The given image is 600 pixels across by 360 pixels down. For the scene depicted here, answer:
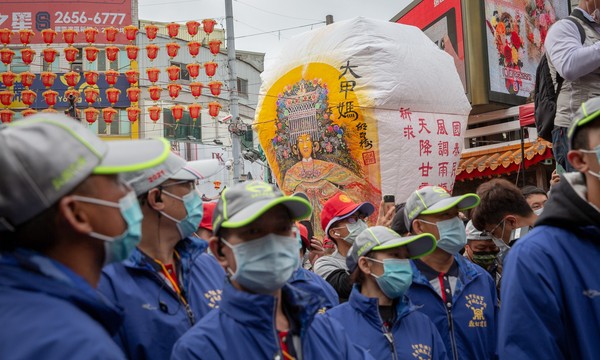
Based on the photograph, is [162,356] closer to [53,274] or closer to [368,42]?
[53,274]

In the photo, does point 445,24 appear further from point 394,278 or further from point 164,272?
point 164,272

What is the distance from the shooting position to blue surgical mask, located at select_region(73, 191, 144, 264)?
1.67m

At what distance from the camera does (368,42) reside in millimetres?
7984

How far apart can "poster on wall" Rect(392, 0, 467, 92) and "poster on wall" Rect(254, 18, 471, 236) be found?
467 centimetres

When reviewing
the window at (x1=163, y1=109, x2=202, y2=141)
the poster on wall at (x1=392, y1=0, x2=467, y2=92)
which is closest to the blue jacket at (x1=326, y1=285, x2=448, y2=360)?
the poster on wall at (x1=392, y1=0, x2=467, y2=92)

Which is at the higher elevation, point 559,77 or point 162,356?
point 559,77

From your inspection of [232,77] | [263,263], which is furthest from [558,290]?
[232,77]

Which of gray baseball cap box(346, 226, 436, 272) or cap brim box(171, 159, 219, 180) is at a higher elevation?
cap brim box(171, 159, 219, 180)

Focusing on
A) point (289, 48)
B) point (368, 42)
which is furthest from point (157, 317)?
point (289, 48)

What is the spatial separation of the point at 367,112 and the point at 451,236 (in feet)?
13.5

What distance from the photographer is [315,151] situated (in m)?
8.48

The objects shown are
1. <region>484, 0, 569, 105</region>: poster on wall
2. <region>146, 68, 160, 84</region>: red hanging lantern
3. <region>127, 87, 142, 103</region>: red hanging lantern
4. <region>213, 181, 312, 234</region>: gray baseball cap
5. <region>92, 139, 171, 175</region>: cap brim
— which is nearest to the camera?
<region>92, 139, 171, 175</region>: cap brim

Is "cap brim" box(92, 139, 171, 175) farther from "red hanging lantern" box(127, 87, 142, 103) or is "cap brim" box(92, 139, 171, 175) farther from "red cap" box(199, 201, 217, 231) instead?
"red hanging lantern" box(127, 87, 142, 103)

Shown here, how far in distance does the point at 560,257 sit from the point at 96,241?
1514 mm
